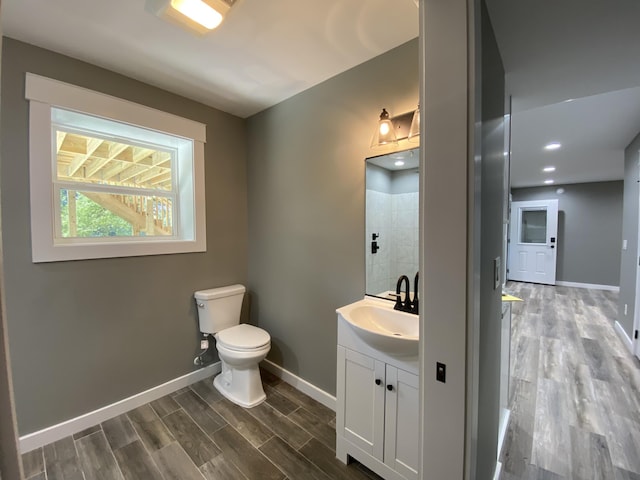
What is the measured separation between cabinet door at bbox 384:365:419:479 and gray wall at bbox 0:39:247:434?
1762mm

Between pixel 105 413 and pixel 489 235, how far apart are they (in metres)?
2.68

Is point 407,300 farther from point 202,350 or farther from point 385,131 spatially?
point 202,350

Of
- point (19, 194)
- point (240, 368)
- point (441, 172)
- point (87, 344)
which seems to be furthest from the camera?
point (240, 368)

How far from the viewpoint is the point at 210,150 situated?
2566mm

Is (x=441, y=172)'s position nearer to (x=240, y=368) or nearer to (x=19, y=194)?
(x=240, y=368)

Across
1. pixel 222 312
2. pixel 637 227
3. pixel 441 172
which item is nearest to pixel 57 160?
pixel 222 312

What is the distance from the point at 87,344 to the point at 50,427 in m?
0.51

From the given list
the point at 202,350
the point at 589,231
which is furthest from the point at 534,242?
the point at 202,350

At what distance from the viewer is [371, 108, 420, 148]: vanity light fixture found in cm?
179

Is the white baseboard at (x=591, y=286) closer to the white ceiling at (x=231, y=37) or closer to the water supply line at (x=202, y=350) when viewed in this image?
the white ceiling at (x=231, y=37)

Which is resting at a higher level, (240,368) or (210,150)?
(210,150)

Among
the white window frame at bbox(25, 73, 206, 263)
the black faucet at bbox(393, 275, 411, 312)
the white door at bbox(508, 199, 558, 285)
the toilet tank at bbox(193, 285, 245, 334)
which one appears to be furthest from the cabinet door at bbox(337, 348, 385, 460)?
the white door at bbox(508, 199, 558, 285)

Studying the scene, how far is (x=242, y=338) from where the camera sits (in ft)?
7.44

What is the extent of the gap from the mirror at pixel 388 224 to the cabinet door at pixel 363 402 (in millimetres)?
509
